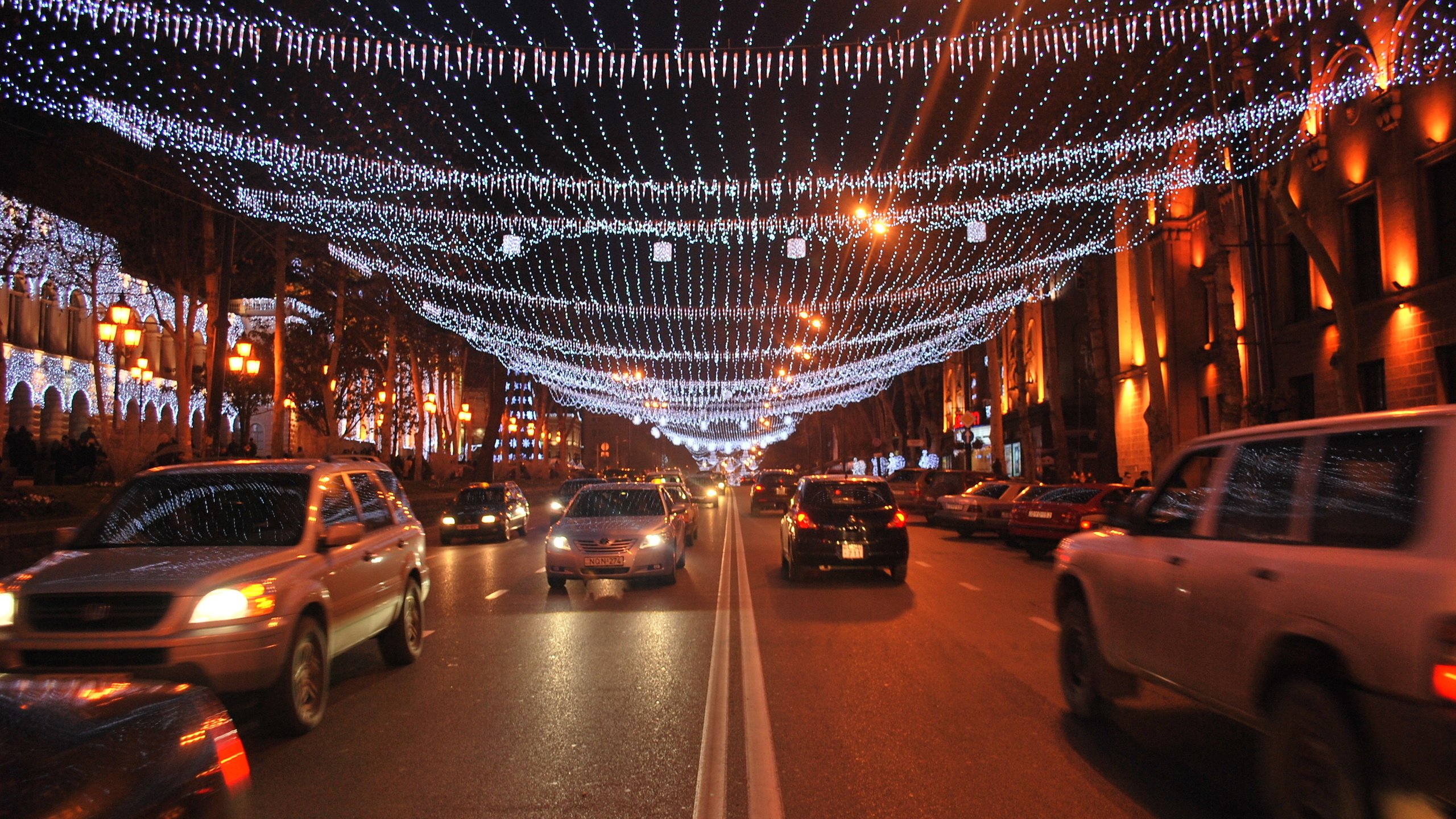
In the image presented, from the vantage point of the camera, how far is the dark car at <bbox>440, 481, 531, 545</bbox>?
1044 inches

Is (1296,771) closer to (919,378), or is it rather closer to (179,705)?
(179,705)

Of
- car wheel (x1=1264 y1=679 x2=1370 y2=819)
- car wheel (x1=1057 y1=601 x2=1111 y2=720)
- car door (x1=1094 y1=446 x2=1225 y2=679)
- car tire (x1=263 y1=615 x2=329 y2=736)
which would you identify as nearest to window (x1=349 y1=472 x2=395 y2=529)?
car tire (x1=263 y1=615 x2=329 y2=736)

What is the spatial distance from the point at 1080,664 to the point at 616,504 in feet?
32.6

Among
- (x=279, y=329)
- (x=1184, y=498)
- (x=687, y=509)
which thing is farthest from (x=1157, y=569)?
(x=279, y=329)

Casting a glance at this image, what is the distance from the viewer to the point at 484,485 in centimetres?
2833

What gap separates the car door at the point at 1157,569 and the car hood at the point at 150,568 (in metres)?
5.49

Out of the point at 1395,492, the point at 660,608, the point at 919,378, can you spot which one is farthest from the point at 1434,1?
the point at 919,378

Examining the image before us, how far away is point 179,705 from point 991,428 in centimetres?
4071

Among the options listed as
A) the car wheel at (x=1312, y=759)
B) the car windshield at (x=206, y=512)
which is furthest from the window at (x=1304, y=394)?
the car windshield at (x=206, y=512)

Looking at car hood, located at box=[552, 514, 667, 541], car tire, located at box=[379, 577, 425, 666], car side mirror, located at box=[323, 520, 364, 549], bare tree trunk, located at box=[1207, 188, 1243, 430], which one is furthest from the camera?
bare tree trunk, located at box=[1207, 188, 1243, 430]

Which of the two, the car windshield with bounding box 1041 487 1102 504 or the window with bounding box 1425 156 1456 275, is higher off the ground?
the window with bounding box 1425 156 1456 275

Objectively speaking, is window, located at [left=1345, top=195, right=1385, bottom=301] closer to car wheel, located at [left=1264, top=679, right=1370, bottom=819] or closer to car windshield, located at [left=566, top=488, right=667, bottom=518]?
car windshield, located at [left=566, top=488, right=667, bottom=518]

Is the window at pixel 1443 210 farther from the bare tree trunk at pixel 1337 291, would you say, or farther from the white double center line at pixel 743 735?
the white double center line at pixel 743 735

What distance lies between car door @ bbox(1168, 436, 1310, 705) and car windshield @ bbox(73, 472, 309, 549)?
5847 mm
